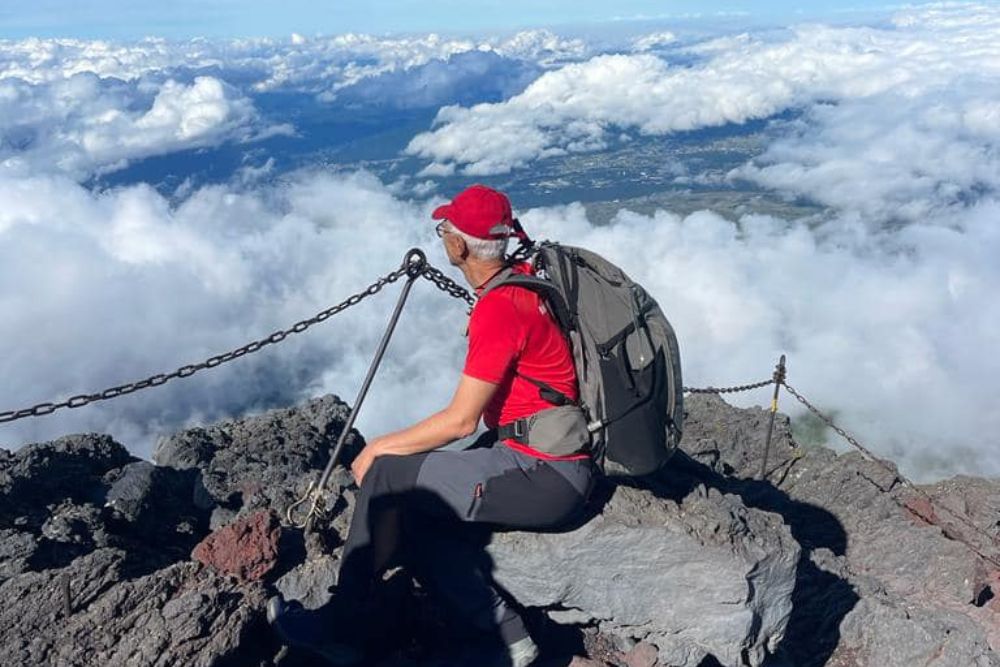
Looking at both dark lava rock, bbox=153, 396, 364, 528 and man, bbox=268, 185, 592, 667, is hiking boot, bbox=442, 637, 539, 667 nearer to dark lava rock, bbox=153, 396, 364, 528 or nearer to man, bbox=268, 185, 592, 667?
man, bbox=268, 185, 592, 667

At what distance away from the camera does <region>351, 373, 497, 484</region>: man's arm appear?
4.24 metres

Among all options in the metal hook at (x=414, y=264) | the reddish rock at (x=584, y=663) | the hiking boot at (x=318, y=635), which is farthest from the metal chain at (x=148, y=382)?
the reddish rock at (x=584, y=663)

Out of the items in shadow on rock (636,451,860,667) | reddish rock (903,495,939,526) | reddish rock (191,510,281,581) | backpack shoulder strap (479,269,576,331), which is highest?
backpack shoulder strap (479,269,576,331)

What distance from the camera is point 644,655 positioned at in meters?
5.47

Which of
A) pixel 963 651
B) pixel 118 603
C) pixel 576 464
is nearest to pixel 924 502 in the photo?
pixel 963 651

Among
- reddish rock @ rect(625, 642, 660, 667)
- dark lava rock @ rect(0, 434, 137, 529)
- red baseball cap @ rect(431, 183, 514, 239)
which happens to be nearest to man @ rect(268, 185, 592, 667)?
red baseball cap @ rect(431, 183, 514, 239)

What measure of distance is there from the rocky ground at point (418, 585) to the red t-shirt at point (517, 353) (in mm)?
984

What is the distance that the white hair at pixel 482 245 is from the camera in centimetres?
446

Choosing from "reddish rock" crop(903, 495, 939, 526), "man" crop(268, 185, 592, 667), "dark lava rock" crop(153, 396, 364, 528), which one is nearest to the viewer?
"man" crop(268, 185, 592, 667)

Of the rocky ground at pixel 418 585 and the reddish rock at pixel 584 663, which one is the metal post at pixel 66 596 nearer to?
the rocky ground at pixel 418 585

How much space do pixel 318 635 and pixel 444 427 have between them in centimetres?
161

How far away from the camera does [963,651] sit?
601 centimetres

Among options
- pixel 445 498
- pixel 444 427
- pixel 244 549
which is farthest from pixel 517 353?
pixel 244 549

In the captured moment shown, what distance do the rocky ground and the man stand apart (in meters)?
0.45
